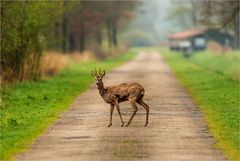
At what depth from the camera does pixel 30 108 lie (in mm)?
21469

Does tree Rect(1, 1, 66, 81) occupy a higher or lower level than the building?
higher

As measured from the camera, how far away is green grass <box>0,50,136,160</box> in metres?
15.2

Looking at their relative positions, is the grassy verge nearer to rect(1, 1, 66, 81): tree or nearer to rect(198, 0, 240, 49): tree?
rect(198, 0, 240, 49): tree

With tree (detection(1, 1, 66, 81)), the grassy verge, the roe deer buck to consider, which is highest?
tree (detection(1, 1, 66, 81))

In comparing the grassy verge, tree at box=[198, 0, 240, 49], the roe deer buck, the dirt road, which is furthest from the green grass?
tree at box=[198, 0, 240, 49]

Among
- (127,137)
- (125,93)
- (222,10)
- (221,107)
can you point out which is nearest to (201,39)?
(222,10)

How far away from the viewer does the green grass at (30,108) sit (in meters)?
15.2

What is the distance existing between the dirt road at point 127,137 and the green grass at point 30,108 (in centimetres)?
35

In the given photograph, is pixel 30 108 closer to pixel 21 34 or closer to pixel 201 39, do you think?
pixel 21 34

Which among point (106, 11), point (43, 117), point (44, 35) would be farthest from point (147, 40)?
point (43, 117)

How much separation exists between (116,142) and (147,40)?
172 metres

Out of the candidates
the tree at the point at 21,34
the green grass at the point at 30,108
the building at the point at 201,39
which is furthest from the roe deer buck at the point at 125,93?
the building at the point at 201,39

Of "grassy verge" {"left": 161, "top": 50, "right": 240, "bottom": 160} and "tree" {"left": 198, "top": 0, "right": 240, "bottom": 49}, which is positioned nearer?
"grassy verge" {"left": 161, "top": 50, "right": 240, "bottom": 160}

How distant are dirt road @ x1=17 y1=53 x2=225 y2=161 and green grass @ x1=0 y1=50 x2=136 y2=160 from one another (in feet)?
1.16
